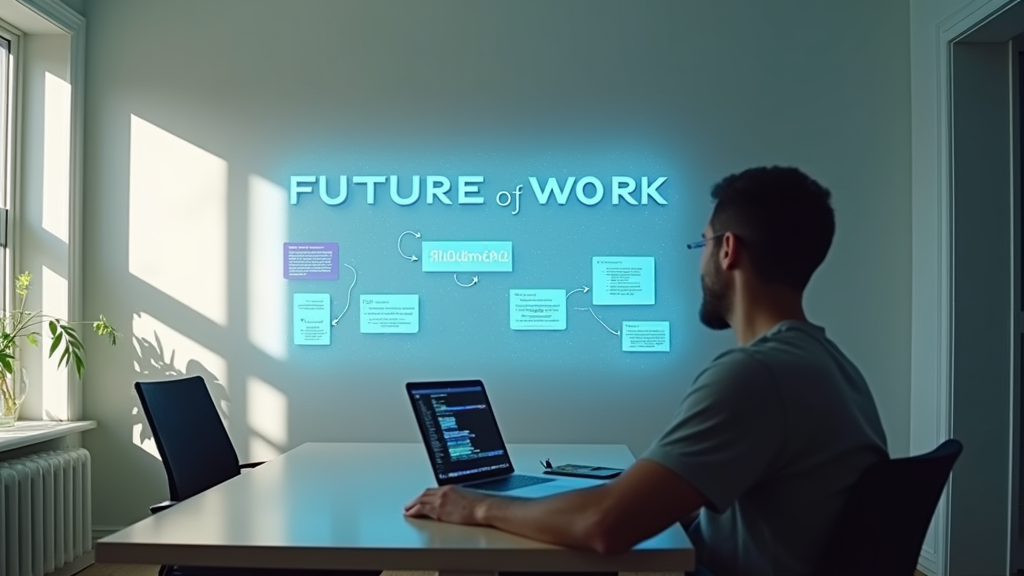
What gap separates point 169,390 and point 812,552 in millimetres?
2092

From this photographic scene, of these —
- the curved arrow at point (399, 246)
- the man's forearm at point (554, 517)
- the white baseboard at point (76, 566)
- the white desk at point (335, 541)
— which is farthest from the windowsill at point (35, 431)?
the man's forearm at point (554, 517)

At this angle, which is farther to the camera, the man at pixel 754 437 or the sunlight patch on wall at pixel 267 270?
the sunlight patch on wall at pixel 267 270

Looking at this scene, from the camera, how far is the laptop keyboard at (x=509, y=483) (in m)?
2.33

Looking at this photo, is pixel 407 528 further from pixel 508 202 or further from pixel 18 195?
pixel 18 195

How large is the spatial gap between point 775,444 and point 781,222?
1.42 ft

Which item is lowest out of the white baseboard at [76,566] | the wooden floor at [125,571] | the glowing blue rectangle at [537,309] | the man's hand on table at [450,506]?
the wooden floor at [125,571]

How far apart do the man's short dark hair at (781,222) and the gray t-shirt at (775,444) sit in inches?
4.5

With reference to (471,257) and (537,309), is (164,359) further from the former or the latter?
(537,309)

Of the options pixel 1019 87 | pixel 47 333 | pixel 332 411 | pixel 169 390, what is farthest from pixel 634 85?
pixel 47 333

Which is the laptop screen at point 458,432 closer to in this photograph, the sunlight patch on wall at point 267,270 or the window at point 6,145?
the sunlight patch on wall at point 267,270

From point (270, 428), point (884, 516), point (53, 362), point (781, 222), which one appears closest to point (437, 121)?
point (270, 428)

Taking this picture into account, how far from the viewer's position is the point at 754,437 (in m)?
1.63

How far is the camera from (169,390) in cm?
304

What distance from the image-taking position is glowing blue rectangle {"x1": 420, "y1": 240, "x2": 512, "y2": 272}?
4.72 meters
